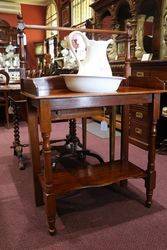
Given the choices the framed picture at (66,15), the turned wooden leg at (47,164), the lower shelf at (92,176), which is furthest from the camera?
the framed picture at (66,15)

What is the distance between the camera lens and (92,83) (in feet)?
4.44

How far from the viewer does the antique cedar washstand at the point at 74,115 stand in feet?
4.29

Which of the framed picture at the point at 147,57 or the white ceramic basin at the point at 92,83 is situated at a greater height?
the framed picture at the point at 147,57

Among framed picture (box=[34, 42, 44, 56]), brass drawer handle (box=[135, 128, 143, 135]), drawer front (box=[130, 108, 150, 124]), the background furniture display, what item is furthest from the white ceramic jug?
framed picture (box=[34, 42, 44, 56])

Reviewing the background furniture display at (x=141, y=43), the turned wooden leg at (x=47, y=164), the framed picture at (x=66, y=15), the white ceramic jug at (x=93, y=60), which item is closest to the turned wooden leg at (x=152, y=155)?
the white ceramic jug at (x=93, y=60)

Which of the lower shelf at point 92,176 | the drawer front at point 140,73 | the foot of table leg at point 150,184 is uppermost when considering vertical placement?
the drawer front at point 140,73

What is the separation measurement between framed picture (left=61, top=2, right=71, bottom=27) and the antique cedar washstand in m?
5.57

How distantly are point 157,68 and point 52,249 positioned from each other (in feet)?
6.91

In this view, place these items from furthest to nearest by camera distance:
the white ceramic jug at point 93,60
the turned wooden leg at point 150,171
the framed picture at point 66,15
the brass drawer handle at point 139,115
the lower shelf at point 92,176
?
the framed picture at point 66,15 → the brass drawer handle at point 139,115 → the turned wooden leg at point 150,171 → the lower shelf at point 92,176 → the white ceramic jug at point 93,60

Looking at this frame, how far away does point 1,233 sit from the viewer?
150cm

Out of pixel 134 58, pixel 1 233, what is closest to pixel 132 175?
pixel 1 233

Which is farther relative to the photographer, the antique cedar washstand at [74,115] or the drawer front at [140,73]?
the drawer front at [140,73]

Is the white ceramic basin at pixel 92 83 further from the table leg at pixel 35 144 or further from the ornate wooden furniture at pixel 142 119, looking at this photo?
the ornate wooden furniture at pixel 142 119

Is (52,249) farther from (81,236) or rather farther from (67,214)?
(67,214)
